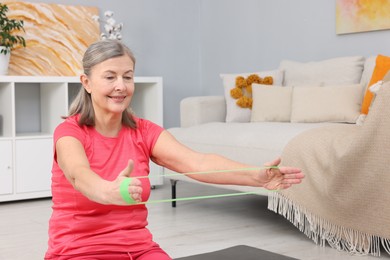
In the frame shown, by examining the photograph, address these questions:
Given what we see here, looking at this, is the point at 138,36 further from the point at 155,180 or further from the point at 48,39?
the point at 155,180

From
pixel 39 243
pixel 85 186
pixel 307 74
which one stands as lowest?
pixel 39 243

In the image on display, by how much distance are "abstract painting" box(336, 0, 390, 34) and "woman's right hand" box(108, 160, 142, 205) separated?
3183 millimetres

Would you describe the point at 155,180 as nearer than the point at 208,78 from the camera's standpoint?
Yes

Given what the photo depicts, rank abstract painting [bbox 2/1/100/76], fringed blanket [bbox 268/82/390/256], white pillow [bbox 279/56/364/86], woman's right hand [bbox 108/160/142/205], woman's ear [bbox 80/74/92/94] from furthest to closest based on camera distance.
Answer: abstract painting [bbox 2/1/100/76] → white pillow [bbox 279/56/364/86] → fringed blanket [bbox 268/82/390/256] → woman's ear [bbox 80/74/92/94] → woman's right hand [bbox 108/160/142/205]

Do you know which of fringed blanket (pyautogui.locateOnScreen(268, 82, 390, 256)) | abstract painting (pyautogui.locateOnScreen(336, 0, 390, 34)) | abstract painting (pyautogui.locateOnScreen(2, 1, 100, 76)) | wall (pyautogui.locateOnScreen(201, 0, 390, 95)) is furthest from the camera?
abstract painting (pyautogui.locateOnScreen(2, 1, 100, 76))

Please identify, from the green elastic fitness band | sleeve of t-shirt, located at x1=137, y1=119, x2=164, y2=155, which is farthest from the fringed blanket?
the green elastic fitness band

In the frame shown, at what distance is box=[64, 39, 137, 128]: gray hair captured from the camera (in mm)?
1565

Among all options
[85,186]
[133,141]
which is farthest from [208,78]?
[85,186]

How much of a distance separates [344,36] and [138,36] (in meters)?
1.73

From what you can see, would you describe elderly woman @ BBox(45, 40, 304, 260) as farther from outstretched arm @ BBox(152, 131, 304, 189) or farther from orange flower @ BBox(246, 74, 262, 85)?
orange flower @ BBox(246, 74, 262, 85)

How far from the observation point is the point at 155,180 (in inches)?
181

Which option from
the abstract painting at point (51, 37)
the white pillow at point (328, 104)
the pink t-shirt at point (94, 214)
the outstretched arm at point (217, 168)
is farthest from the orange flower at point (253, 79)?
the pink t-shirt at point (94, 214)

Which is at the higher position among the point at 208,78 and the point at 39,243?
the point at 208,78

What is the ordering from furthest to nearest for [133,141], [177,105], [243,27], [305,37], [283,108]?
[177,105] → [243,27] → [305,37] → [283,108] → [133,141]
